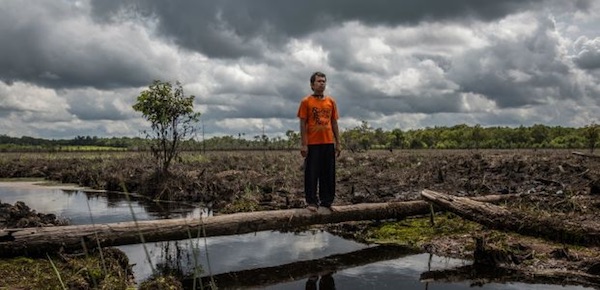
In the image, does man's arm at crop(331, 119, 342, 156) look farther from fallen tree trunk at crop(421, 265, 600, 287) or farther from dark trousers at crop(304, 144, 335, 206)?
fallen tree trunk at crop(421, 265, 600, 287)

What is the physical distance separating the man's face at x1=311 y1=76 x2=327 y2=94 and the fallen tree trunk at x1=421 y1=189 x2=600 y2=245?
11.6 ft

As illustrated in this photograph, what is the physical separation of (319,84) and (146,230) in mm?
3705

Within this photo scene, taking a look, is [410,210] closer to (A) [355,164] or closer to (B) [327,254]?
(B) [327,254]

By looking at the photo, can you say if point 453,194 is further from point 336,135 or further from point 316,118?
point 316,118

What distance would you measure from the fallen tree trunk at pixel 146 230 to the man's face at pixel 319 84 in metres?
2.18

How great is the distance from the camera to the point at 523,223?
9.15 meters

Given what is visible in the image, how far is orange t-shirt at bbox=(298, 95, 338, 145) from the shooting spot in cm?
875

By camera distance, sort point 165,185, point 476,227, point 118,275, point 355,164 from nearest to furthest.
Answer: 1. point 118,275
2. point 476,227
3. point 165,185
4. point 355,164

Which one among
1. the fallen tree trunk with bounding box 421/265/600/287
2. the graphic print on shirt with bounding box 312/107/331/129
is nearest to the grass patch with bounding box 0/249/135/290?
the graphic print on shirt with bounding box 312/107/331/129

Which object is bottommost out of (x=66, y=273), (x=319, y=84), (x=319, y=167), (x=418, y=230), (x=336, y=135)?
(x=418, y=230)

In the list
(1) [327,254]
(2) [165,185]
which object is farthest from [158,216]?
(1) [327,254]

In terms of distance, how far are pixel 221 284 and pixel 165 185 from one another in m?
10.6

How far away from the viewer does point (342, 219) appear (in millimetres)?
9703

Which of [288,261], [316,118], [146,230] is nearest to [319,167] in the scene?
[316,118]
